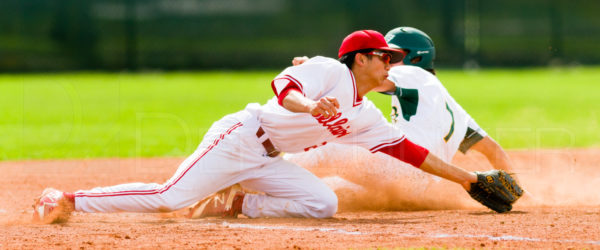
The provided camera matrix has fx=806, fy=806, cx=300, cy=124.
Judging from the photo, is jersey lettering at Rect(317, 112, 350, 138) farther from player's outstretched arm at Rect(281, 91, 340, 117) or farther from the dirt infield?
the dirt infield

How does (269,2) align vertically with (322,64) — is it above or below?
above

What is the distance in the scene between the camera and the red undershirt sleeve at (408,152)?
15.1 ft

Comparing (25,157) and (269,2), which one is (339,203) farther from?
(269,2)

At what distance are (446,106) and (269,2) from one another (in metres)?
22.6

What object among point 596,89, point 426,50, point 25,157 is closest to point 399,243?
point 426,50

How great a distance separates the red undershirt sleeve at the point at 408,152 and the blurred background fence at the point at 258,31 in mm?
21158

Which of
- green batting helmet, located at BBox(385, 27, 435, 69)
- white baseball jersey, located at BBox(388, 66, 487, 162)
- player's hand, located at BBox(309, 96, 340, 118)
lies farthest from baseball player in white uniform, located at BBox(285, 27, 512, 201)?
player's hand, located at BBox(309, 96, 340, 118)

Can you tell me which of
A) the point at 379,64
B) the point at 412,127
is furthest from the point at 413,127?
the point at 379,64

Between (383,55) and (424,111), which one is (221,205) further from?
(424,111)

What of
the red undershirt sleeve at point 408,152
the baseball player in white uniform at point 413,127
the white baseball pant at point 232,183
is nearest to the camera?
the white baseball pant at point 232,183

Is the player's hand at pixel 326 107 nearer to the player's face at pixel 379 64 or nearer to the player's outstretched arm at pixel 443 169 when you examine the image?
the player's face at pixel 379 64

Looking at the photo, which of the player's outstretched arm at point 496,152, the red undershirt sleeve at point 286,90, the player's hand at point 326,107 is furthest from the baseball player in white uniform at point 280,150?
the player's outstretched arm at point 496,152

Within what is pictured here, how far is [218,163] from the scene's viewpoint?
4523 mm

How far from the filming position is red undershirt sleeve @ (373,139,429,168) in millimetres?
4613
